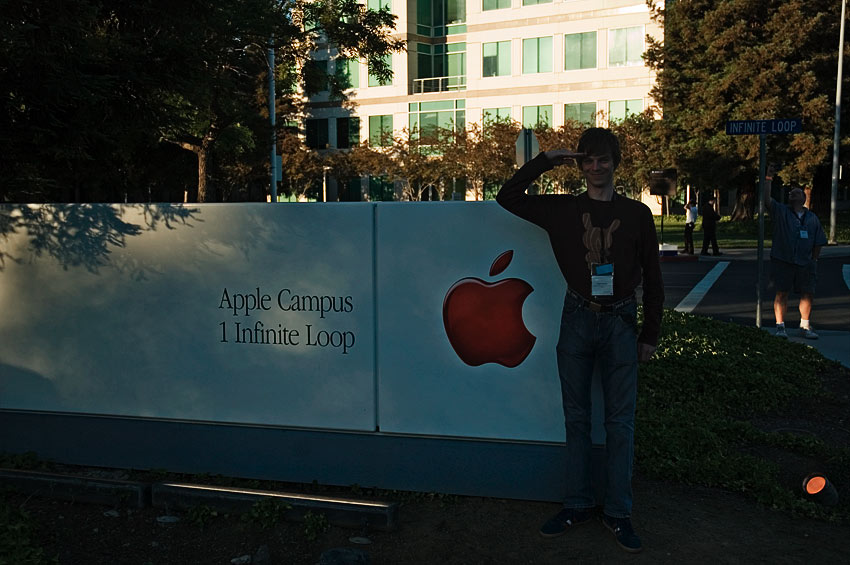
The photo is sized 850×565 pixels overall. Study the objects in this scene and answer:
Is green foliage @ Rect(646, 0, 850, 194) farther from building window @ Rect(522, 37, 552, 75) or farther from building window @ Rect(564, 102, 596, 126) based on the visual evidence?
building window @ Rect(522, 37, 552, 75)

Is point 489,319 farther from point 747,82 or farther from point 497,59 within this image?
point 497,59

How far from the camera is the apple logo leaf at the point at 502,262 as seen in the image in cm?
453

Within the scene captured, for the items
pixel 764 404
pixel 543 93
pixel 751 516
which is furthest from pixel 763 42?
Answer: pixel 751 516

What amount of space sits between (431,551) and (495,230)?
5.20 ft

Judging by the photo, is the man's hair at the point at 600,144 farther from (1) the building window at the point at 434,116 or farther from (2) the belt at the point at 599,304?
(1) the building window at the point at 434,116

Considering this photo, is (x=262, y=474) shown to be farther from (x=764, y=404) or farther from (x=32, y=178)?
(x=764, y=404)

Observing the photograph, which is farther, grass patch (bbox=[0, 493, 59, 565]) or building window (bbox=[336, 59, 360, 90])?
building window (bbox=[336, 59, 360, 90])

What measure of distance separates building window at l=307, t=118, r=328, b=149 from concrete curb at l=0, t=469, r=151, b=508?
6368 cm

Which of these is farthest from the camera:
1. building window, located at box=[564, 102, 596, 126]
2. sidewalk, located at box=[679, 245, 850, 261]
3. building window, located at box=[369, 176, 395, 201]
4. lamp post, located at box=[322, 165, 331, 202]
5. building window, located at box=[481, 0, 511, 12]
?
building window, located at box=[369, 176, 395, 201]

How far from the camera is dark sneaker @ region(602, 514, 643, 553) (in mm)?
4109

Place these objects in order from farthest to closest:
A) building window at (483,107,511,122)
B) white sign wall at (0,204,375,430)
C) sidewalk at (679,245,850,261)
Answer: building window at (483,107,511,122) < sidewalk at (679,245,850,261) < white sign wall at (0,204,375,430)

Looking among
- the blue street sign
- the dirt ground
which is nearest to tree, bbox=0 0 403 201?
the dirt ground

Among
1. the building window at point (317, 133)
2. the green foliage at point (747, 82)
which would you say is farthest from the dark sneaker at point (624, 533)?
the building window at point (317, 133)

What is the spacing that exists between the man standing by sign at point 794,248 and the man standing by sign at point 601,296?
6.67 metres
